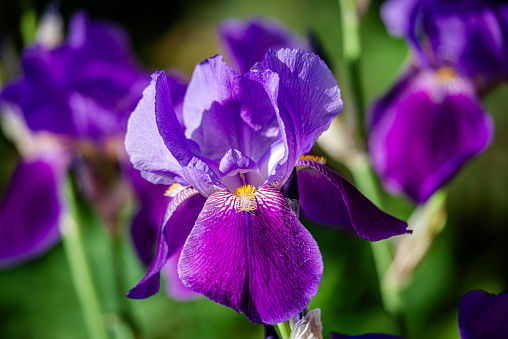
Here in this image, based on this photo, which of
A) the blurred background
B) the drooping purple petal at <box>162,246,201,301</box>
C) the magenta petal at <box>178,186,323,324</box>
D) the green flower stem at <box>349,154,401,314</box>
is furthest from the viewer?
the blurred background

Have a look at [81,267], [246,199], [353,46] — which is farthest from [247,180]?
[81,267]

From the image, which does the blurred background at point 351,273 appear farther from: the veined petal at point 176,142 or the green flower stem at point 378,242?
the veined petal at point 176,142

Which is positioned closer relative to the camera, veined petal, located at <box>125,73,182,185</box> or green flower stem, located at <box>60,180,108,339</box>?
veined petal, located at <box>125,73,182,185</box>

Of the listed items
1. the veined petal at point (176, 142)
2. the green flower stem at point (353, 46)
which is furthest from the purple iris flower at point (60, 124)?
the veined petal at point (176, 142)

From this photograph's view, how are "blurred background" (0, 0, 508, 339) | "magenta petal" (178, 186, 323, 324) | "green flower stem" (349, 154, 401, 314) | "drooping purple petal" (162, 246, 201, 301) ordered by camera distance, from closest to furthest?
1. "magenta petal" (178, 186, 323, 324)
2. "drooping purple petal" (162, 246, 201, 301)
3. "green flower stem" (349, 154, 401, 314)
4. "blurred background" (0, 0, 508, 339)

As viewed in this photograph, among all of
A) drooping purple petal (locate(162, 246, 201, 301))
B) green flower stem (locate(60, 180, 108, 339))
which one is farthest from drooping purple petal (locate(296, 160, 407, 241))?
green flower stem (locate(60, 180, 108, 339))

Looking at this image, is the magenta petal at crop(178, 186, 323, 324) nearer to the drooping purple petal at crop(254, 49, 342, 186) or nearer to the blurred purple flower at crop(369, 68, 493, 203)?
the drooping purple petal at crop(254, 49, 342, 186)

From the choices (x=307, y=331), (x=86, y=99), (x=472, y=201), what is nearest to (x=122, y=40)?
(x=86, y=99)

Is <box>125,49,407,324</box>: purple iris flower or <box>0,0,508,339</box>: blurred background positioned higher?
<box>125,49,407,324</box>: purple iris flower

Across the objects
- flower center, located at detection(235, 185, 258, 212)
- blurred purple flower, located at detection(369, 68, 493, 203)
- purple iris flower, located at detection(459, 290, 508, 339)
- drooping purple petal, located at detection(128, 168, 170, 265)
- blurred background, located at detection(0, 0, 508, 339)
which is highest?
flower center, located at detection(235, 185, 258, 212)
